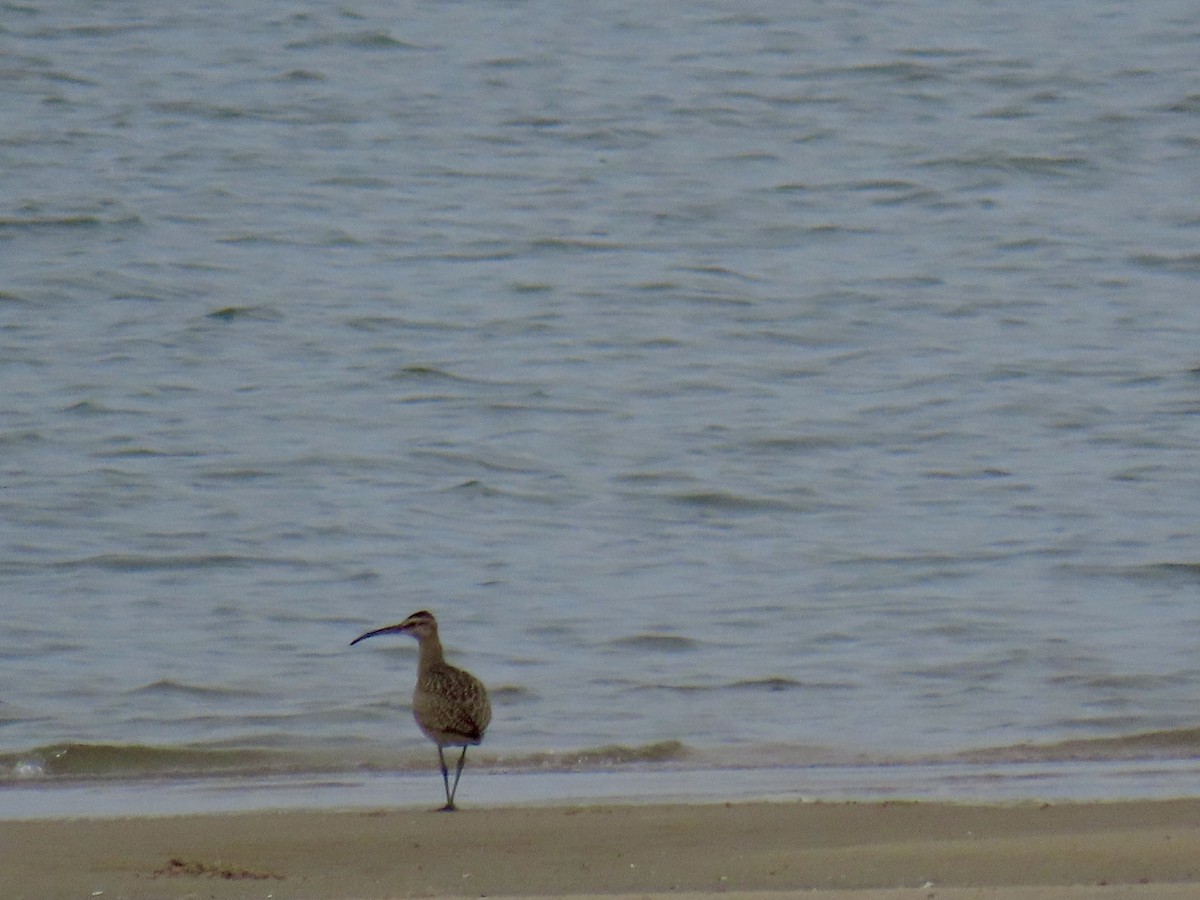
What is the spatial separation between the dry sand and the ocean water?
0.83 m

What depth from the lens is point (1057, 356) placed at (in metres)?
17.9

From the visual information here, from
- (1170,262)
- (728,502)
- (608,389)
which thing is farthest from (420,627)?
(1170,262)

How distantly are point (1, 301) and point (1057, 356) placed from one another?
8.03m

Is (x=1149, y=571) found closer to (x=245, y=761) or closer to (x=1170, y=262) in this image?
(x=245, y=761)

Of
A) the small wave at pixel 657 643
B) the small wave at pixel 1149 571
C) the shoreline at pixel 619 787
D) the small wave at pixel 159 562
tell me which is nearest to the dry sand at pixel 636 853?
the shoreline at pixel 619 787

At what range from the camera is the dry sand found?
651 centimetres

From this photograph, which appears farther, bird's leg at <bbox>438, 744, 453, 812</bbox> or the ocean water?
the ocean water

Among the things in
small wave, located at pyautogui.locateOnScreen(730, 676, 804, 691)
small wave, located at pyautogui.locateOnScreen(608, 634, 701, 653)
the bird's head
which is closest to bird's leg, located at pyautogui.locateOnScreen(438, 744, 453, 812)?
the bird's head

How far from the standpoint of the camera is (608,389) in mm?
17234

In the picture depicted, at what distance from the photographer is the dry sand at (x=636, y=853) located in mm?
6508

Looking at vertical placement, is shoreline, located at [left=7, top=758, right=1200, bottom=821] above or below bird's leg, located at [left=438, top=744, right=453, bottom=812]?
below

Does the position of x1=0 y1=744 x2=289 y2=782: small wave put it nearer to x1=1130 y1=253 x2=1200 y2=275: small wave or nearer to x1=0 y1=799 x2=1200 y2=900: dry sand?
x1=0 y1=799 x2=1200 y2=900: dry sand

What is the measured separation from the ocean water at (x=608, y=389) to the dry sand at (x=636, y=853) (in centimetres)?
83

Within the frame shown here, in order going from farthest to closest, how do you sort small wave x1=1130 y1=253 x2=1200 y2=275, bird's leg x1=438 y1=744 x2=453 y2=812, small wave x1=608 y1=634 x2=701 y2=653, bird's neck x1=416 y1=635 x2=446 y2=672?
small wave x1=1130 y1=253 x2=1200 y2=275, small wave x1=608 y1=634 x2=701 y2=653, bird's neck x1=416 y1=635 x2=446 y2=672, bird's leg x1=438 y1=744 x2=453 y2=812
